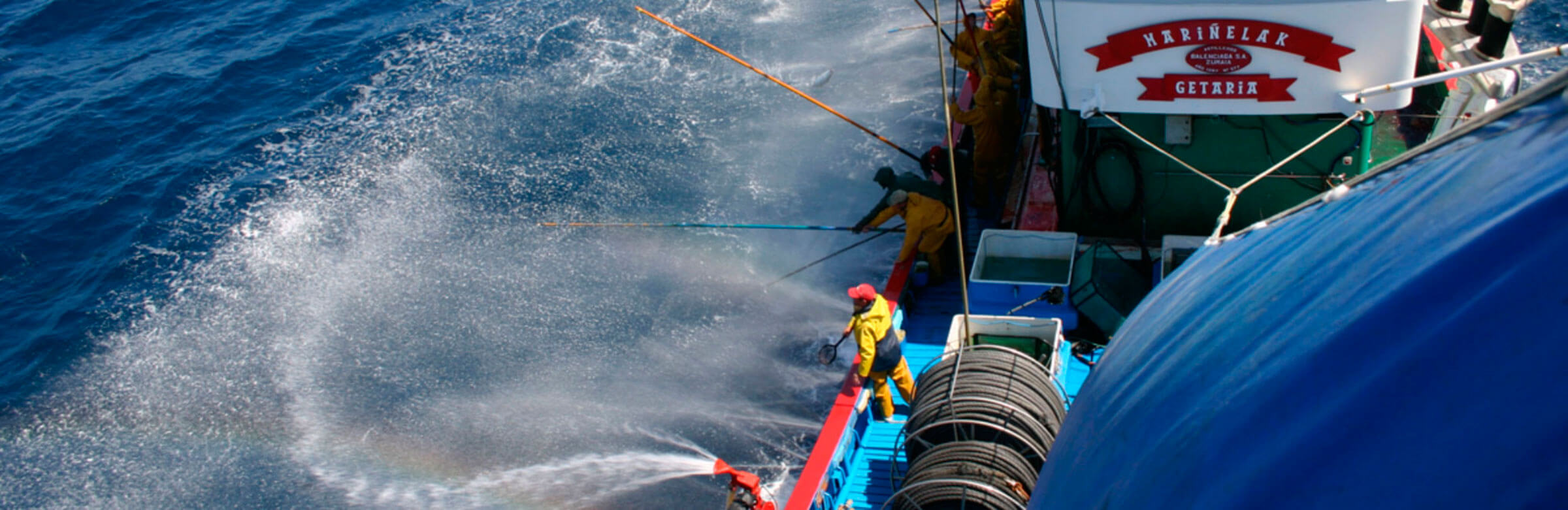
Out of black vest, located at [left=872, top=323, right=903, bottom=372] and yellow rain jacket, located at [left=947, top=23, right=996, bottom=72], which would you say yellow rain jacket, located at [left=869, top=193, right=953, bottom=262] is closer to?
black vest, located at [left=872, top=323, right=903, bottom=372]

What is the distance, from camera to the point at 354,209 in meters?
12.8

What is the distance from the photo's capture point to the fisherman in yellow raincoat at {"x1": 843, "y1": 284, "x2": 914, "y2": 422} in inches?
269

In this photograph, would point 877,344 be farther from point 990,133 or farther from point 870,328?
point 990,133

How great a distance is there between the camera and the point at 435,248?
38.7 feet

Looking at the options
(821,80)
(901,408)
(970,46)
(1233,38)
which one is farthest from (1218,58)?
(821,80)

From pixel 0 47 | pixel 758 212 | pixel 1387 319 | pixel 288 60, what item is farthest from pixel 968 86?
pixel 0 47

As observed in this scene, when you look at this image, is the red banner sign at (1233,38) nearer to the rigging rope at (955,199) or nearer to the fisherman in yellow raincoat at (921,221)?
the rigging rope at (955,199)

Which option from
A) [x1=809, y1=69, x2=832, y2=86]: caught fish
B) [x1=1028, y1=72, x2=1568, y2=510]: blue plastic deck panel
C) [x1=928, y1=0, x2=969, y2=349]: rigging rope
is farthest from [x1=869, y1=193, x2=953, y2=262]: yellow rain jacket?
[x1=809, y1=69, x2=832, y2=86]: caught fish

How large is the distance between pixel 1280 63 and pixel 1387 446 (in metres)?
5.25

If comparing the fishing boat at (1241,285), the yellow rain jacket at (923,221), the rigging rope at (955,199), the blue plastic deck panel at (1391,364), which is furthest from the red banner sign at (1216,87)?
the blue plastic deck panel at (1391,364)

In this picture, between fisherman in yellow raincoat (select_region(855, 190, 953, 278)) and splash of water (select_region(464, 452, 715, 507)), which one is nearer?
splash of water (select_region(464, 452, 715, 507))

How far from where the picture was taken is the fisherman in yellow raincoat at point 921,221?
8734mm

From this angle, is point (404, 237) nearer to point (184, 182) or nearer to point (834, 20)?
point (184, 182)

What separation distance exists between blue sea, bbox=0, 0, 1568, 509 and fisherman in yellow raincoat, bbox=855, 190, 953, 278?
1.45 metres
